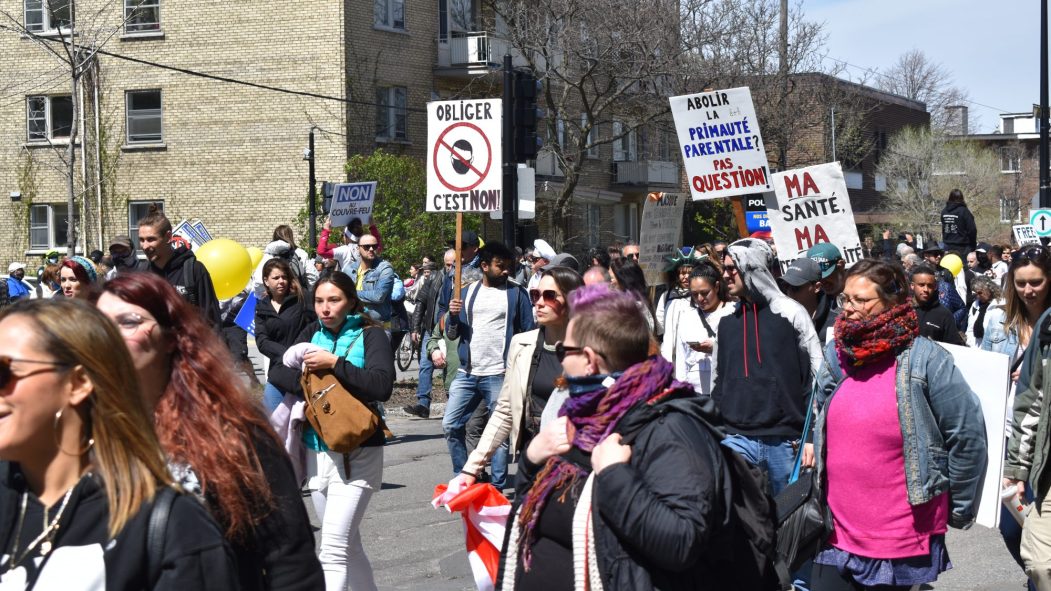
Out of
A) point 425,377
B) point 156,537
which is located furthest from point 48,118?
point 156,537

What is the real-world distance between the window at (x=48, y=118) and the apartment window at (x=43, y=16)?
1.90m

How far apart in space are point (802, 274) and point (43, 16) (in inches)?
1261

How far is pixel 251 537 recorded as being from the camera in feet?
9.28

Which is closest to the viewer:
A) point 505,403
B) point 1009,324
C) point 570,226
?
point 505,403

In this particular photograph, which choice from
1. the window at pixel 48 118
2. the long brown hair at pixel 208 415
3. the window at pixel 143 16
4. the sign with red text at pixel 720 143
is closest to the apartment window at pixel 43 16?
the window at pixel 143 16

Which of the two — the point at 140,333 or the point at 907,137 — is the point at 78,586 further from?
the point at 907,137

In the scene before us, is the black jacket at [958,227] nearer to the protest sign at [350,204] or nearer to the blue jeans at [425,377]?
the protest sign at [350,204]

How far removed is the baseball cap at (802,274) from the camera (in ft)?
24.5

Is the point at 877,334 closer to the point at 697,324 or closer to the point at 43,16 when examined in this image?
the point at 697,324

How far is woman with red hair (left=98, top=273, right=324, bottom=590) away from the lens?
2.80 metres

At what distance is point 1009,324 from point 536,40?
85.2 ft

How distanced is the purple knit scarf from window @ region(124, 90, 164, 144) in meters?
32.2

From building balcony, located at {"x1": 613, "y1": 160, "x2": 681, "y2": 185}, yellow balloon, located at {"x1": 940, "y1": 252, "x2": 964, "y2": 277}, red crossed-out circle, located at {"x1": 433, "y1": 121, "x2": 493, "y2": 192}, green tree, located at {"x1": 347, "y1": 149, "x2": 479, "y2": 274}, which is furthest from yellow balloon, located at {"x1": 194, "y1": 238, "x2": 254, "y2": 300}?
building balcony, located at {"x1": 613, "y1": 160, "x2": 681, "y2": 185}

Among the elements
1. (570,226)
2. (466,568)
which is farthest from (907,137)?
(466,568)
